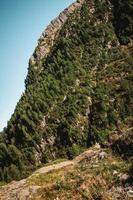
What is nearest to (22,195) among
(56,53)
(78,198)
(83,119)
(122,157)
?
(78,198)

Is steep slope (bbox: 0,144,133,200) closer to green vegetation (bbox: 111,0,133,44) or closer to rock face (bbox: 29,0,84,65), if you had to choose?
green vegetation (bbox: 111,0,133,44)

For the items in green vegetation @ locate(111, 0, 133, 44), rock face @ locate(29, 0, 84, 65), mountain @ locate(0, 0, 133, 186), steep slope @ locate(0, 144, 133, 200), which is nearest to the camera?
steep slope @ locate(0, 144, 133, 200)

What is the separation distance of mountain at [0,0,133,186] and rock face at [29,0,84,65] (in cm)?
131

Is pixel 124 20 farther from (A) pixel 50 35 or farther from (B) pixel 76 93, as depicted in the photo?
(A) pixel 50 35

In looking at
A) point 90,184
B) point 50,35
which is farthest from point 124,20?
point 90,184

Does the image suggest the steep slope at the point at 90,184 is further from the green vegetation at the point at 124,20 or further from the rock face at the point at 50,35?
the rock face at the point at 50,35

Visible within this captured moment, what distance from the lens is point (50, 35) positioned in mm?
102812

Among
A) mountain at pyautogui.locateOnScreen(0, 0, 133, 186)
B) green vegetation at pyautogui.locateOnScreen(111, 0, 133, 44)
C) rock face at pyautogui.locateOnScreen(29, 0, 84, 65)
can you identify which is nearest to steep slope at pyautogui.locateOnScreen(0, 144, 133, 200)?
mountain at pyautogui.locateOnScreen(0, 0, 133, 186)

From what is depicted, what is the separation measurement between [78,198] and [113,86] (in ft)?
178

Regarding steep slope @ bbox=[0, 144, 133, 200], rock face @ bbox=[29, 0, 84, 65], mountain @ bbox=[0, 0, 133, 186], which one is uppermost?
rock face @ bbox=[29, 0, 84, 65]

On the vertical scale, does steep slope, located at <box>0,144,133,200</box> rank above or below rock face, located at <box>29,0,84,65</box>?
below

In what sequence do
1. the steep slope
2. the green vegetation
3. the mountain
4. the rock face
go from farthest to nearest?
the rock face → the green vegetation → the mountain → the steep slope

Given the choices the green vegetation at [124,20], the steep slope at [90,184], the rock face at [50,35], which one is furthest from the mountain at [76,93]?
the steep slope at [90,184]

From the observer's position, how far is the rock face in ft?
322
